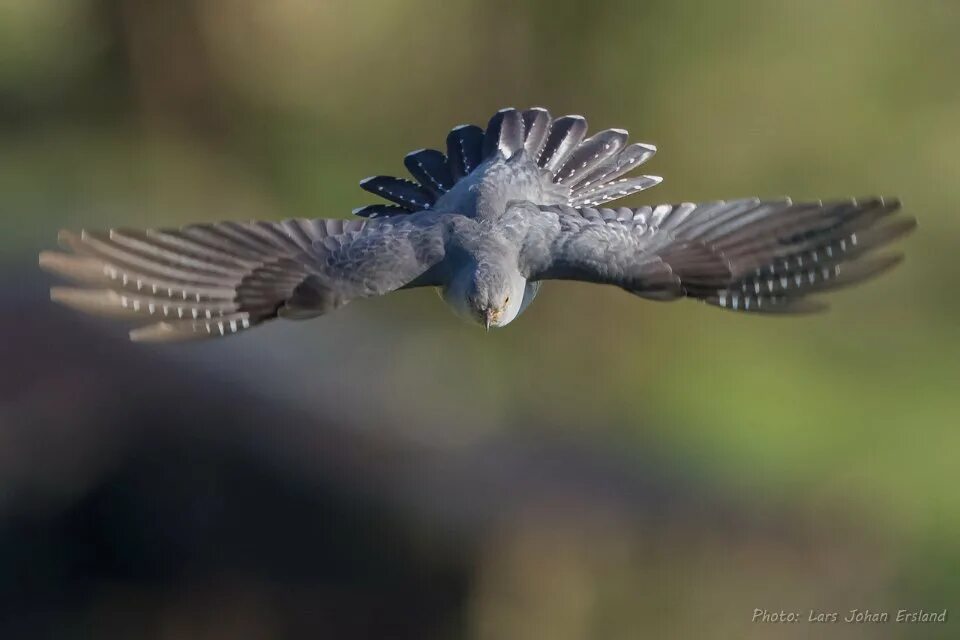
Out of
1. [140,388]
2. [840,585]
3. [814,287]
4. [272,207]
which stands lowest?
[840,585]

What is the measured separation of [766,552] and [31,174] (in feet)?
24.8

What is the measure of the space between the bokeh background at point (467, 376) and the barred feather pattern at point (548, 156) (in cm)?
262

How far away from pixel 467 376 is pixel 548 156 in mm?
3716

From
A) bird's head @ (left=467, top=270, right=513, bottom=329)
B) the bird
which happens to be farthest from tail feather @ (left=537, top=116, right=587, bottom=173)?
bird's head @ (left=467, top=270, right=513, bottom=329)

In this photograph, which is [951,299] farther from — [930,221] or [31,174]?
[31,174]

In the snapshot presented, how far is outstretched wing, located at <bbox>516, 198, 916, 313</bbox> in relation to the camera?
522 centimetres

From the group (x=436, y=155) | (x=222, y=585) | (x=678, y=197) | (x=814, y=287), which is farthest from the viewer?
(x=678, y=197)

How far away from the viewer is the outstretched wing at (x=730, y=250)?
205 inches

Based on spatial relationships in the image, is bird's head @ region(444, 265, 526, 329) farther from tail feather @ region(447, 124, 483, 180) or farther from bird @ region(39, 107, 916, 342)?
tail feather @ region(447, 124, 483, 180)

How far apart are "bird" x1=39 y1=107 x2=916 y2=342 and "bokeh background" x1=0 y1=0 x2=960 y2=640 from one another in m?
2.98

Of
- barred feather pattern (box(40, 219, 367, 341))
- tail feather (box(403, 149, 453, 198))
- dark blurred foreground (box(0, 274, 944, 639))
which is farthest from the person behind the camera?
dark blurred foreground (box(0, 274, 944, 639))

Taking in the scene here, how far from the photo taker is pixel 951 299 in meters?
10.3

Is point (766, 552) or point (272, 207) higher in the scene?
point (272, 207)

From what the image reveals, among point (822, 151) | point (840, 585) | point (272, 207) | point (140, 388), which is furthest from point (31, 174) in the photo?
point (840, 585)
